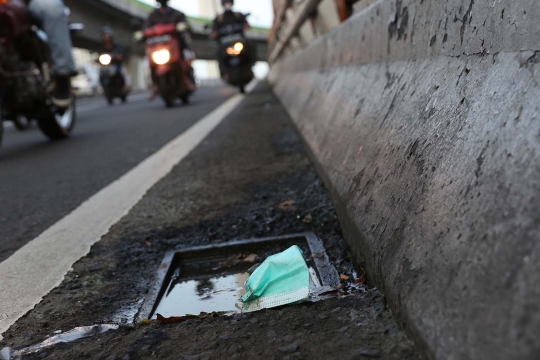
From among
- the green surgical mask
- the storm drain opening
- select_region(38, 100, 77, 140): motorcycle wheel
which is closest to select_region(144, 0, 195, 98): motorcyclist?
select_region(38, 100, 77, 140): motorcycle wheel

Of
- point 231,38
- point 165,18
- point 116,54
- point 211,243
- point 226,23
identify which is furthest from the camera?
point 116,54

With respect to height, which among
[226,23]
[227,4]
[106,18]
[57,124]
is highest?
[106,18]

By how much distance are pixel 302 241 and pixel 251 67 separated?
12.1m

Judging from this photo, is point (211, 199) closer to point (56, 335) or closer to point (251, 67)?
point (56, 335)

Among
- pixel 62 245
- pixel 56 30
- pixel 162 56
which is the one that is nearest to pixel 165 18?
pixel 162 56

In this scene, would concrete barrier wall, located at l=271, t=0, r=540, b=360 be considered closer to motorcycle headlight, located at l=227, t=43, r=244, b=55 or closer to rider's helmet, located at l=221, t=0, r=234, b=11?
motorcycle headlight, located at l=227, t=43, r=244, b=55

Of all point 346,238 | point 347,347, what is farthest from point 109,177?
point 347,347

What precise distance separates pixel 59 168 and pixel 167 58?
22.0 ft

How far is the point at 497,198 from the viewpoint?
93 cm

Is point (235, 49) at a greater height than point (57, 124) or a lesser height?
greater

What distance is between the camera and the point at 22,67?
5176mm

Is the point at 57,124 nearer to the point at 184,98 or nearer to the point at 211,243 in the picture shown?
the point at 211,243

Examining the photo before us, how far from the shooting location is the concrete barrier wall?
2.72 feet

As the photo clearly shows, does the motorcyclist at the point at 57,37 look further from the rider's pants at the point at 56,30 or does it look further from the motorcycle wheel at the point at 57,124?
the motorcycle wheel at the point at 57,124
